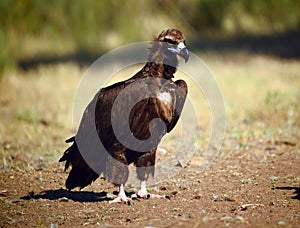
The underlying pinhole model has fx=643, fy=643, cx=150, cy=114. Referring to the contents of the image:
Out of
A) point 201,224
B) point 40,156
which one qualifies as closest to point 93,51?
point 40,156

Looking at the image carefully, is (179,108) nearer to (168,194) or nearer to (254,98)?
(168,194)

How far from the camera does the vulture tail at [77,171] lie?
6.37m

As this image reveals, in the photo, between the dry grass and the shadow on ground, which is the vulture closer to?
the dry grass

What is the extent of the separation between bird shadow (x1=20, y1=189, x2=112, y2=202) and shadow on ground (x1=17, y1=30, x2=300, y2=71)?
10.4m

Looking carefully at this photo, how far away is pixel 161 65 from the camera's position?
6211 mm

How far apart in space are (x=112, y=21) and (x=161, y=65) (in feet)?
37.3

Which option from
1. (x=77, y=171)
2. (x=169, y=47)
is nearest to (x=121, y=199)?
(x=77, y=171)

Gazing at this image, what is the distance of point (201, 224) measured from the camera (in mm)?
5172

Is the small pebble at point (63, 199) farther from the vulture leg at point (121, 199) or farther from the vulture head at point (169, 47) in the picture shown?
the vulture head at point (169, 47)

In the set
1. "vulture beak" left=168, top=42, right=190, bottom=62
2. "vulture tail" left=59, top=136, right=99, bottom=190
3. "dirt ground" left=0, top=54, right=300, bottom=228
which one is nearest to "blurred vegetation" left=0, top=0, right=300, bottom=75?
"dirt ground" left=0, top=54, right=300, bottom=228

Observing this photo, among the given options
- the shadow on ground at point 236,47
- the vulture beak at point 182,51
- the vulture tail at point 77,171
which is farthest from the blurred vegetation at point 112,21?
the vulture beak at point 182,51

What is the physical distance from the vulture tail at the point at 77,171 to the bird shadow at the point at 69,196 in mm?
138

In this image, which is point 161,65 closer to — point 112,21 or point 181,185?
point 181,185

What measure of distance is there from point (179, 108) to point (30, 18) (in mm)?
10167
